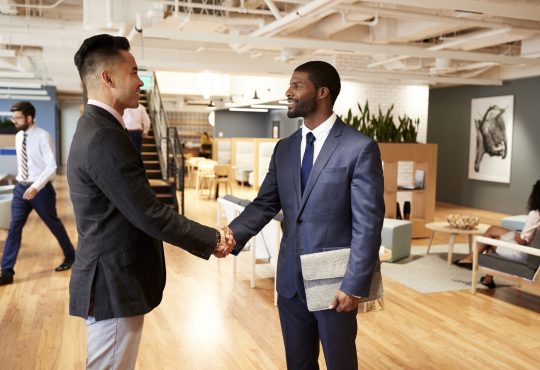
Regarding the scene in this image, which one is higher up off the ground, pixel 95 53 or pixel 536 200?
pixel 95 53

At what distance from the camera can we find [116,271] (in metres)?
1.82

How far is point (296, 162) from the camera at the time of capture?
7.29 ft

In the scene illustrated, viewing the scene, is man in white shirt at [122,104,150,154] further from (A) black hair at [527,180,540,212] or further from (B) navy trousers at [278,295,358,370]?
(B) navy trousers at [278,295,358,370]

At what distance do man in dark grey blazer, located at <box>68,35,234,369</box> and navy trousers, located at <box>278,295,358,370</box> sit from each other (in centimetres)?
61

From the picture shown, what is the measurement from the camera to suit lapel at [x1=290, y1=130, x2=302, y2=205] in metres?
2.18

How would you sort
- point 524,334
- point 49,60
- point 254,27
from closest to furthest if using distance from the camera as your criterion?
point 524,334
point 254,27
point 49,60

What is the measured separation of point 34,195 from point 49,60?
5048mm

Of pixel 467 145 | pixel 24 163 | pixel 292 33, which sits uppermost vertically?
pixel 292 33

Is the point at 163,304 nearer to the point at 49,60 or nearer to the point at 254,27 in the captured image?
the point at 254,27

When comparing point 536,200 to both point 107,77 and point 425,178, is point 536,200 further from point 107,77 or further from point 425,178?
point 107,77

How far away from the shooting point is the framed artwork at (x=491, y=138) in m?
10.9

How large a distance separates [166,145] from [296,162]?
29.2 ft

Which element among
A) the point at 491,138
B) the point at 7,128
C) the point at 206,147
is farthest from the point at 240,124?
the point at 491,138

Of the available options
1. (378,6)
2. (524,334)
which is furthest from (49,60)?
(524,334)
